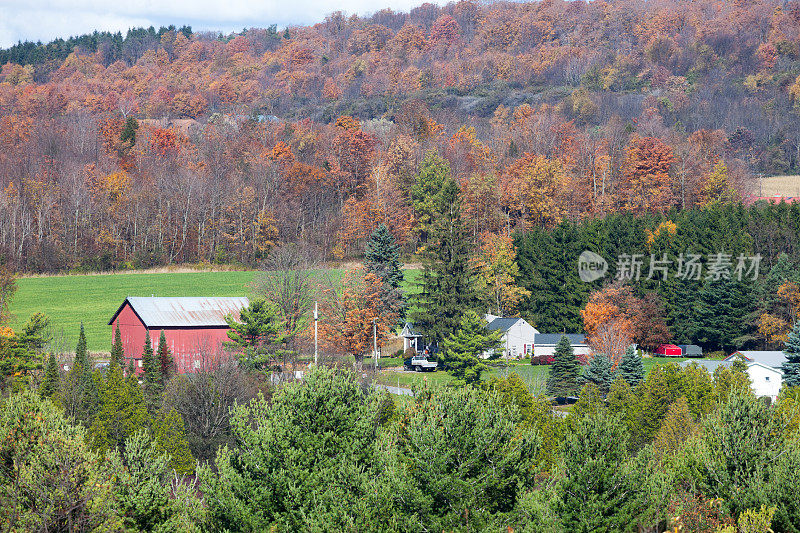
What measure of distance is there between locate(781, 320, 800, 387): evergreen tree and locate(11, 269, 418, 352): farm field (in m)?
33.6

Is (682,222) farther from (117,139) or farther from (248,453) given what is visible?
(117,139)

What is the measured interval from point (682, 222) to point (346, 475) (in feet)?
217

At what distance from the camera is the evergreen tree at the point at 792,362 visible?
63312mm

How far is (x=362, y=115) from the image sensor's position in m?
174

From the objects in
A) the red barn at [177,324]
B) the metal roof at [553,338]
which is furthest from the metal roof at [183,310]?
the metal roof at [553,338]

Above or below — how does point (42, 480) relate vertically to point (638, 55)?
below

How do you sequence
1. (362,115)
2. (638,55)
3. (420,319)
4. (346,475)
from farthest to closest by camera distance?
(638,55) → (362,115) → (420,319) → (346,475)

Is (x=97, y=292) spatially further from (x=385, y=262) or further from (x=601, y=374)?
(x=601, y=374)

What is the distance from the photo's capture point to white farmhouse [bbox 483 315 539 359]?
80.6m

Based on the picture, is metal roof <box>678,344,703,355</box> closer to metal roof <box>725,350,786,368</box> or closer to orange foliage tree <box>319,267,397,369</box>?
metal roof <box>725,350,786,368</box>

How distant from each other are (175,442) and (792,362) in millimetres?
41786

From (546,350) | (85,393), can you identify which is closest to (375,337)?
(546,350)

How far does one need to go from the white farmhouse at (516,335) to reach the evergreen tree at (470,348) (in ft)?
30.0

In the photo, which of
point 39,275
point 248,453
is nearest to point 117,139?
point 39,275
